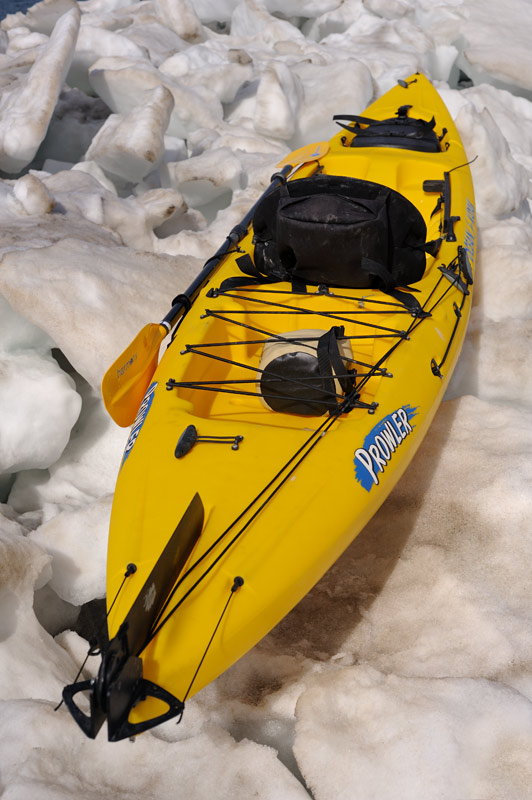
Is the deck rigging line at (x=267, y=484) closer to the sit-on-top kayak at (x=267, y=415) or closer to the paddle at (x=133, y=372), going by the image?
the sit-on-top kayak at (x=267, y=415)

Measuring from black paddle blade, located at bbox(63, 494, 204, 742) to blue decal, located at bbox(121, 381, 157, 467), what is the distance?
60cm

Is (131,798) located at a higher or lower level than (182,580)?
lower

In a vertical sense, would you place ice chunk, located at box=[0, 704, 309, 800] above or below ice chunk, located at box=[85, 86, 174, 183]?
below

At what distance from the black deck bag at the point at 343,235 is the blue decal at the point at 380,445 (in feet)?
2.67

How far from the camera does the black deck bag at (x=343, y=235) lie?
3314mm

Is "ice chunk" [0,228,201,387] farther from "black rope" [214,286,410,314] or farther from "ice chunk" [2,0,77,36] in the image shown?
"ice chunk" [2,0,77,36]

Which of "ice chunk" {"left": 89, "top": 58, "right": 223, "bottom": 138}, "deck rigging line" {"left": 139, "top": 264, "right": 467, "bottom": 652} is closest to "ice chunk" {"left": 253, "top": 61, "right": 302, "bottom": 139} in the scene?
"ice chunk" {"left": 89, "top": 58, "right": 223, "bottom": 138}

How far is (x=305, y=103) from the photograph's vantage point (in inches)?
261

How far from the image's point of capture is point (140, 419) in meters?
2.86

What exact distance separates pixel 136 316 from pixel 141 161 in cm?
213

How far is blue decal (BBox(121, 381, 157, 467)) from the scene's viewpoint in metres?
2.75

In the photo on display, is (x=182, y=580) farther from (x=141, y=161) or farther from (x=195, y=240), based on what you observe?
(x=141, y=161)

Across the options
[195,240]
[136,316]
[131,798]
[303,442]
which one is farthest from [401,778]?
[195,240]

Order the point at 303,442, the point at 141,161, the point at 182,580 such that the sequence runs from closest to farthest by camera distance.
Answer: the point at 182,580, the point at 303,442, the point at 141,161
